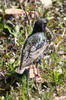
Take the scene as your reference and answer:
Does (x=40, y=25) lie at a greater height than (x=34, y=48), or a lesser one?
greater

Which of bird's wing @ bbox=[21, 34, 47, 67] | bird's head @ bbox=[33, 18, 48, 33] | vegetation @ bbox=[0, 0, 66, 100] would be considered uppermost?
bird's head @ bbox=[33, 18, 48, 33]

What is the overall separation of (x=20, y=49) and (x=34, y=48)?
1134 mm

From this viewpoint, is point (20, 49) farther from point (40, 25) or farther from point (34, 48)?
point (34, 48)

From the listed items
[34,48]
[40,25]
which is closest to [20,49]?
[40,25]

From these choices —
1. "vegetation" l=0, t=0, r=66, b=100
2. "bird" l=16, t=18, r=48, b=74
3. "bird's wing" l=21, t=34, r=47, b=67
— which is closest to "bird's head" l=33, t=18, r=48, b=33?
"bird" l=16, t=18, r=48, b=74

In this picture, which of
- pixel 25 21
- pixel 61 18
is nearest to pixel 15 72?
pixel 25 21

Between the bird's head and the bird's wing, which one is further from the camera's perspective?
the bird's head

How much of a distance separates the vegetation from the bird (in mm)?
239

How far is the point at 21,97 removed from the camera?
552cm

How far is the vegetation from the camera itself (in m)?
5.80

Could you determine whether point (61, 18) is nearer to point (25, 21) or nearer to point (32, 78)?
point (25, 21)

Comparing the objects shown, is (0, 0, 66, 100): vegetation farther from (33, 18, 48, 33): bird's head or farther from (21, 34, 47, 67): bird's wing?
(33, 18, 48, 33): bird's head

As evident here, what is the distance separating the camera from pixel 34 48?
241 inches

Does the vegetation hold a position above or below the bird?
below
